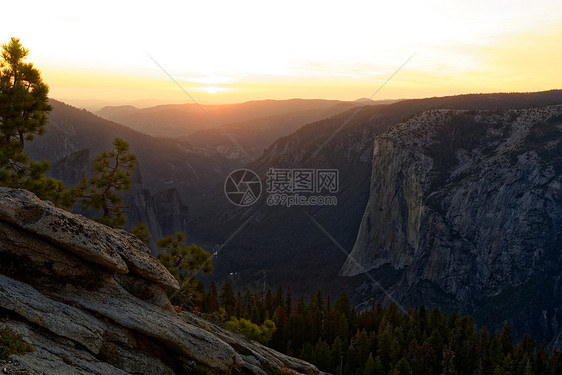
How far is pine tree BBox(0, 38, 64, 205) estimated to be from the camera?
25672mm

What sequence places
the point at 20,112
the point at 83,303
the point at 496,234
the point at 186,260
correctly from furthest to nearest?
the point at 496,234
the point at 186,260
the point at 20,112
the point at 83,303

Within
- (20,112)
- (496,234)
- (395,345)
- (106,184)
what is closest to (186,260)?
(106,184)

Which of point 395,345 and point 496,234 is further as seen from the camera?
point 496,234

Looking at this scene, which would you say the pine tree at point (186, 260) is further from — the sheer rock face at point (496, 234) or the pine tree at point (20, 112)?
the sheer rock face at point (496, 234)

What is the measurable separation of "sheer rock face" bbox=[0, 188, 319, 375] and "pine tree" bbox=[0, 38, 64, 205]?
7.36 m

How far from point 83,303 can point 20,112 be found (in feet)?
45.6

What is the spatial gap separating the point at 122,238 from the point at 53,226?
17.3 ft

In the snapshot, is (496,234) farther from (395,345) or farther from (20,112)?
(20,112)

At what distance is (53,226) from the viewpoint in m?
18.3

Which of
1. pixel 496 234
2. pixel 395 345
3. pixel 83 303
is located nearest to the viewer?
pixel 83 303

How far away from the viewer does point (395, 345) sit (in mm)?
79688

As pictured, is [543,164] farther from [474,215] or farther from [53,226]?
[53,226]

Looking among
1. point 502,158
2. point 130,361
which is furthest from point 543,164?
point 130,361

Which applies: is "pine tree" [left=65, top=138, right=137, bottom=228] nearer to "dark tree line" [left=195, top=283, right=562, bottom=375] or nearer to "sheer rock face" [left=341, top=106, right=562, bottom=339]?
"dark tree line" [left=195, top=283, right=562, bottom=375]
